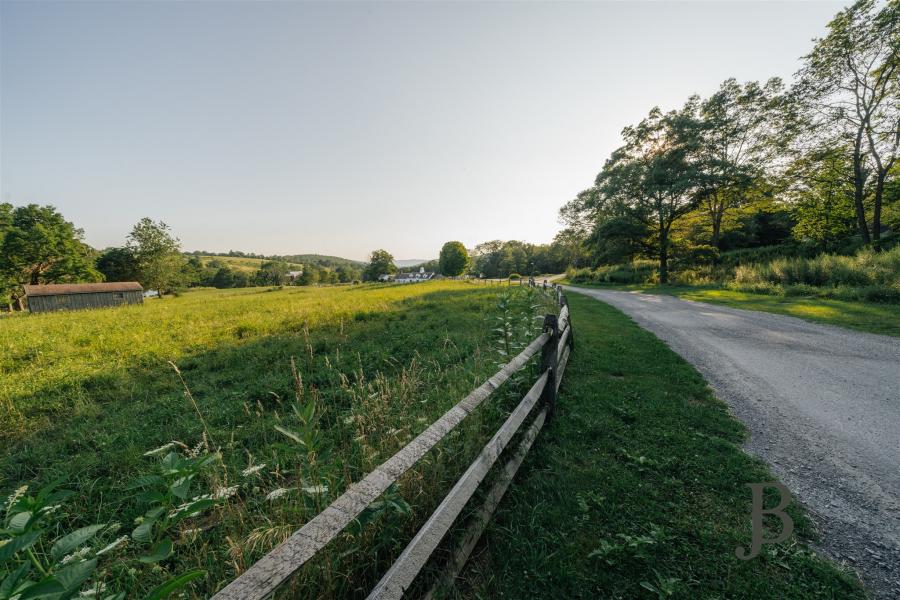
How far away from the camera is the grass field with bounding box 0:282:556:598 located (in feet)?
7.29

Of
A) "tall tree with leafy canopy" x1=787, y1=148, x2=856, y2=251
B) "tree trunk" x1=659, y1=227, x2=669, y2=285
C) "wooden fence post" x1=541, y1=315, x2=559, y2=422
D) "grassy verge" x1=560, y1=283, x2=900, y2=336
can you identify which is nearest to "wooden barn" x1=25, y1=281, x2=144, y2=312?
"wooden fence post" x1=541, y1=315, x2=559, y2=422

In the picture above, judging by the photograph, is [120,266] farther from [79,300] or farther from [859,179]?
[859,179]

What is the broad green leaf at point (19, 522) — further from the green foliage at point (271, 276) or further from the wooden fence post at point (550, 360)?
the green foliage at point (271, 276)

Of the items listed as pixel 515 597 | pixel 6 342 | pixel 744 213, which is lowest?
pixel 515 597

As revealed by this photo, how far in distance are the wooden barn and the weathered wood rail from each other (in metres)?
42.2

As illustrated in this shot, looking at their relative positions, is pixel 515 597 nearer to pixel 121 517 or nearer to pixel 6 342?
pixel 121 517

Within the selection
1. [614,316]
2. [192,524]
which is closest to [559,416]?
[192,524]

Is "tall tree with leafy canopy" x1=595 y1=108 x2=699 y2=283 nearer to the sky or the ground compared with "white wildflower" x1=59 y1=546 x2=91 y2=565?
nearer to the sky

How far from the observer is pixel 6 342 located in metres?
9.49

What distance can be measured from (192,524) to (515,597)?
300 centimetres

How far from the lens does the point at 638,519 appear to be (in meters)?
2.91

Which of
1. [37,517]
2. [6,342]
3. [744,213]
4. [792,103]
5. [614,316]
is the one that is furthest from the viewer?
[744,213]

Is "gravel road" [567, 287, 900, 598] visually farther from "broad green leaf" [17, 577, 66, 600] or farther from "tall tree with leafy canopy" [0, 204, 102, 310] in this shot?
"tall tree with leafy canopy" [0, 204, 102, 310]

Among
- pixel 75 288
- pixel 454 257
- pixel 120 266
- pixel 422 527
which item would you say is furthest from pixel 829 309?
pixel 120 266
